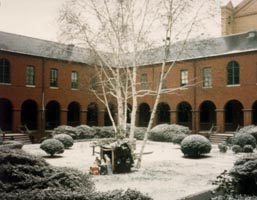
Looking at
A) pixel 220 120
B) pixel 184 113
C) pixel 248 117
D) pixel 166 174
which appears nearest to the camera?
pixel 166 174

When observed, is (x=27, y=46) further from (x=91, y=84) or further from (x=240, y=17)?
(x=240, y=17)

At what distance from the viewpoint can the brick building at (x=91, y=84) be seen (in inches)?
1245

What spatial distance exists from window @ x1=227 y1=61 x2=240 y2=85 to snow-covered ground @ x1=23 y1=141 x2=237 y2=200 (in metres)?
10.8

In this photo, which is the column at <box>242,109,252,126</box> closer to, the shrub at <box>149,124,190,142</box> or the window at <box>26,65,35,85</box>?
the shrub at <box>149,124,190,142</box>

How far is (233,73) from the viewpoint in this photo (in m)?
32.5

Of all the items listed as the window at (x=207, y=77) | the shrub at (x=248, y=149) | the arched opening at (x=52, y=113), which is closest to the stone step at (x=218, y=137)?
the window at (x=207, y=77)

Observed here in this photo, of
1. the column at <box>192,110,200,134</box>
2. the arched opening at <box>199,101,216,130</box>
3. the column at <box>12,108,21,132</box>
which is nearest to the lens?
the column at <box>12,108,21,132</box>

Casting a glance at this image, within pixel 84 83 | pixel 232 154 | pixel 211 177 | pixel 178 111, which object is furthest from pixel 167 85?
pixel 211 177

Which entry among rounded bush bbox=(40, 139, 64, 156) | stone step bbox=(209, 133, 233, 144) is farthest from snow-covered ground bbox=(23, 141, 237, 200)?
stone step bbox=(209, 133, 233, 144)

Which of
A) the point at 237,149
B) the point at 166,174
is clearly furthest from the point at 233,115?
the point at 166,174

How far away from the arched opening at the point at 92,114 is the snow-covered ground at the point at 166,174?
16926 millimetres

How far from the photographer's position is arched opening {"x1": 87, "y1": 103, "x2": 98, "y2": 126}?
40.2m

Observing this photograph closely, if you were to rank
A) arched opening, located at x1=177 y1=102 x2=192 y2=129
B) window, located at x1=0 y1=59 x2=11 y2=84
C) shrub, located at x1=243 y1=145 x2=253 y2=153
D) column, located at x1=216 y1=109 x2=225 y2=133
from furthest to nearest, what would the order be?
arched opening, located at x1=177 y1=102 x2=192 y2=129, column, located at x1=216 y1=109 x2=225 y2=133, window, located at x1=0 y1=59 x2=11 y2=84, shrub, located at x1=243 y1=145 x2=253 y2=153

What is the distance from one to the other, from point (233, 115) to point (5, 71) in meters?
22.1
